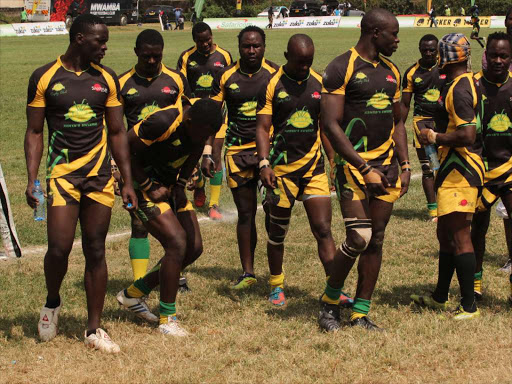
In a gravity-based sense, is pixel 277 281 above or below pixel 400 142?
below

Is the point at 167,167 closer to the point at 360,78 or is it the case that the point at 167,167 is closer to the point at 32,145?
the point at 32,145

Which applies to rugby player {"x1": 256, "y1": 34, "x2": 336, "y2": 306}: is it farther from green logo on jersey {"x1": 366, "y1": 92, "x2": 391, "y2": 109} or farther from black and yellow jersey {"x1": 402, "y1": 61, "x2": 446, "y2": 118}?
black and yellow jersey {"x1": 402, "y1": 61, "x2": 446, "y2": 118}

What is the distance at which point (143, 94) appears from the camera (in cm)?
752

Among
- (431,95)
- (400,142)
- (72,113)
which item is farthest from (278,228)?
(431,95)

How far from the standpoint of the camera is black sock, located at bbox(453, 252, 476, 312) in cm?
660

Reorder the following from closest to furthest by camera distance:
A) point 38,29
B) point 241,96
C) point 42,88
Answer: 1. point 42,88
2. point 241,96
3. point 38,29

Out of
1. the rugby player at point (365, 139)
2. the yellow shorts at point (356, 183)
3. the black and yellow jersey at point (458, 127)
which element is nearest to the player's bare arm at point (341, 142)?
the rugby player at point (365, 139)

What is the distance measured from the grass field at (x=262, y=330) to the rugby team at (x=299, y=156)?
0.23m

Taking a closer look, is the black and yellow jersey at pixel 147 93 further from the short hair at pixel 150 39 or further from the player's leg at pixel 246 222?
the player's leg at pixel 246 222

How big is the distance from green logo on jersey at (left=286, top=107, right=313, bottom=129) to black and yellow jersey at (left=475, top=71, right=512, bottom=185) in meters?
1.56

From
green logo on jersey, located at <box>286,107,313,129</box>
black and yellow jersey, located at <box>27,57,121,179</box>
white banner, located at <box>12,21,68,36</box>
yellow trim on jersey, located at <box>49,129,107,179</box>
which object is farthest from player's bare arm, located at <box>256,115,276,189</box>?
white banner, located at <box>12,21,68,36</box>

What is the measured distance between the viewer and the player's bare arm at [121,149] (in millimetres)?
6336

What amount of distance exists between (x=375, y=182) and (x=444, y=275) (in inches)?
55.2

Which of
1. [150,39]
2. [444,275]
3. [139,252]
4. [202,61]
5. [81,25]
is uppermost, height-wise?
[81,25]
